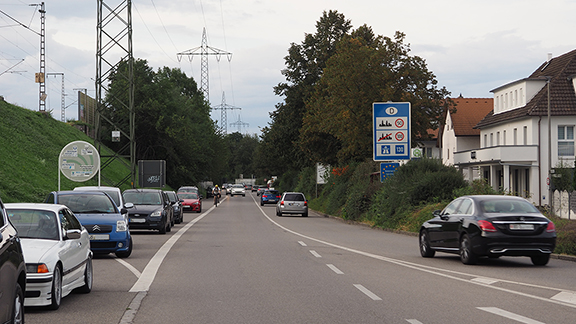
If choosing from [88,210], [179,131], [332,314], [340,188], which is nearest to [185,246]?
[88,210]

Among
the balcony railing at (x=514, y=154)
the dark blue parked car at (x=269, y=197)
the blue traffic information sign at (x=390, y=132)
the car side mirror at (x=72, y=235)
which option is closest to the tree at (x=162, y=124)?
the dark blue parked car at (x=269, y=197)

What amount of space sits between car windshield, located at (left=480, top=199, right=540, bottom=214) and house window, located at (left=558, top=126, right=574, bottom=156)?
3647 cm

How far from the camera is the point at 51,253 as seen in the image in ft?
28.6

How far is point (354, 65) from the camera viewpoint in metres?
38.7

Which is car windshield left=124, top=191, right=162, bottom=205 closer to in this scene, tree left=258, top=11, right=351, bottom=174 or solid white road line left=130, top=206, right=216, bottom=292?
solid white road line left=130, top=206, right=216, bottom=292

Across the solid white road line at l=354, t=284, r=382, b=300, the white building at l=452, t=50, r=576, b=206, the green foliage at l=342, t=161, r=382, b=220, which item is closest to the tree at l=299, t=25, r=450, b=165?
the green foliage at l=342, t=161, r=382, b=220

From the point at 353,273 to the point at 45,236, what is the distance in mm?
5837

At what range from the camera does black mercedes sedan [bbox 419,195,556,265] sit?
14.3 m

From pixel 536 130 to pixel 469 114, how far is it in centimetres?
2313

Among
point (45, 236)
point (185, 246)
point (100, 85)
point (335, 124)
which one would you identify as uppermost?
point (100, 85)

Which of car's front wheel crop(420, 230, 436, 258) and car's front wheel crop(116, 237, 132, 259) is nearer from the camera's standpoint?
car's front wheel crop(116, 237, 132, 259)

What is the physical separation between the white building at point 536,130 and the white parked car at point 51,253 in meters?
39.6

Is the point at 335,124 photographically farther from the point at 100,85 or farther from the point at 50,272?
the point at 50,272

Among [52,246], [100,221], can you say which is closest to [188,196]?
[100,221]
